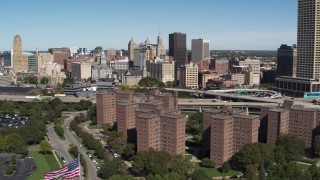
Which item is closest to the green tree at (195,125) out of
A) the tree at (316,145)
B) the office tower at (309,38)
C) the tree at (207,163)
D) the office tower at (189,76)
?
the tree at (207,163)

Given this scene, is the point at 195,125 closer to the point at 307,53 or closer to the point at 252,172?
the point at 252,172

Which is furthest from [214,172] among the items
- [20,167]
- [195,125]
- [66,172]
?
[20,167]

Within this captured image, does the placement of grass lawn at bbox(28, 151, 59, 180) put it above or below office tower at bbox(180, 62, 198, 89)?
below

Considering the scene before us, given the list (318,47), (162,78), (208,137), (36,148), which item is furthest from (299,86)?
(36,148)

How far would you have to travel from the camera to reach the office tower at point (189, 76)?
14625 centimetres

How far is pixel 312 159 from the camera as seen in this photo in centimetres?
5850

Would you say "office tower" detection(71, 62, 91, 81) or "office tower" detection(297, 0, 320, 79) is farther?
"office tower" detection(71, 62, 91, 81)

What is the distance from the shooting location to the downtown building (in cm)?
11961

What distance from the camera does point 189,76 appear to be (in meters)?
147

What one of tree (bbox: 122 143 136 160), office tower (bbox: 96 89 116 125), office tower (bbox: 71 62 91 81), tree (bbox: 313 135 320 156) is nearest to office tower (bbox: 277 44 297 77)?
office tower (bbox: 71 62 91 81)

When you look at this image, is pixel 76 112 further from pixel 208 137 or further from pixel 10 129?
pixel 208 137

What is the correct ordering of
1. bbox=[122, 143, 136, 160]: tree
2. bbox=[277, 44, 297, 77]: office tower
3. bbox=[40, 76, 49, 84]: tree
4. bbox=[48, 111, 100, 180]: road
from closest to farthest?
1. bbox=[48, 111, 100, 180]: road
2. bbox=[122, 143, 136, 160]: tree
3. bbox=[277, 44, 297, 77]: office tower
4. bbox=[40, 76, 49, 84]: tree

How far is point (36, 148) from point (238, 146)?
100 feet

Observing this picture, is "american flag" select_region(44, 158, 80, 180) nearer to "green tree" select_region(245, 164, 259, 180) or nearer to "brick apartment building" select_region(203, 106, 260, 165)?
"green tree" select_region(245, 164, 259, 180)
